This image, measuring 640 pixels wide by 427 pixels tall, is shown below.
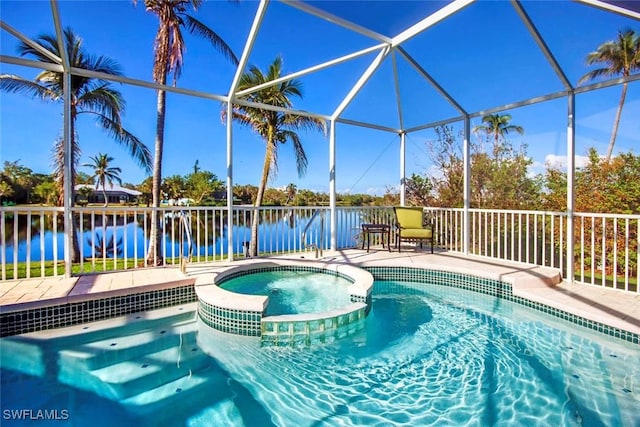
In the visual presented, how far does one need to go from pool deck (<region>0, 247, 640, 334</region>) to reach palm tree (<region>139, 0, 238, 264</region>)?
451 cm

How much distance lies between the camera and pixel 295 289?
482 centimetres

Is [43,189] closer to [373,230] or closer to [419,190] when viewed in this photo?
[373,230]

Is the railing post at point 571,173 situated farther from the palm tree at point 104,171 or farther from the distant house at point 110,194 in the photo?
the distant house at point 110,194

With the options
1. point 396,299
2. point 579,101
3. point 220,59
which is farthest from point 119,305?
point 220,59

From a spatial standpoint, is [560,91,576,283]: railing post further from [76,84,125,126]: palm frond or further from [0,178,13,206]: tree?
[0,178,13,206]: tree

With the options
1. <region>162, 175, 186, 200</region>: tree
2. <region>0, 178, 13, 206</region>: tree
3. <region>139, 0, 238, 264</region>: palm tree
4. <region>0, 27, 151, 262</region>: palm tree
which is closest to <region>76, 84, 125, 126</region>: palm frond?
<region>0, 27, 151, 262</region>: palm tree

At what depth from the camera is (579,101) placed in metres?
5.19

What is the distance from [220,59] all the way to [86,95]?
4559 mm

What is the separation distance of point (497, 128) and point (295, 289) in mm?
11824

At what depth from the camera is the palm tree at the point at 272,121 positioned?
11.3 meters

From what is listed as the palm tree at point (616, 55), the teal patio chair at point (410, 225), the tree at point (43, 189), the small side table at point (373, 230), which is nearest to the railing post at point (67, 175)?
the small side table at point (373, 230)

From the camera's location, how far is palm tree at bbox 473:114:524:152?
1216 centimetres

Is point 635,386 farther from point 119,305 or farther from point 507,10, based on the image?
point 119,305

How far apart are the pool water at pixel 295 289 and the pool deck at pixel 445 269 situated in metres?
0.50
